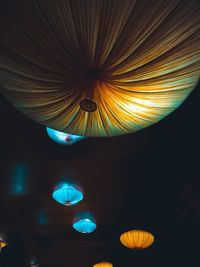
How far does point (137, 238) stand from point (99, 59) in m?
5.36

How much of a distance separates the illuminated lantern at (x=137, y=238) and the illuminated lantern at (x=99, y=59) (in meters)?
4.62

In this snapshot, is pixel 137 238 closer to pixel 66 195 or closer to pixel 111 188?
pixel 111 188

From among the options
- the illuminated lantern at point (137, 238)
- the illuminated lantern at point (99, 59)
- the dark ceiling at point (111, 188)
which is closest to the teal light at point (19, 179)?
the dark ceiling at point (111, 188)

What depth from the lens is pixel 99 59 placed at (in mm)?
1598

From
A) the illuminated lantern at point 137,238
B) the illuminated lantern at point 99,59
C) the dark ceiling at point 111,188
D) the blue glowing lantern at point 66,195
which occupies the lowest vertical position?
the illuminated lantern at point 99,59

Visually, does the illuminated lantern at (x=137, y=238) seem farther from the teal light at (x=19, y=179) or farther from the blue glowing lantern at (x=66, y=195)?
the teal light at (x=19, y=179)

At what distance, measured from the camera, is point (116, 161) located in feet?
16.8

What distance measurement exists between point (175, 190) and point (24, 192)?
324 cm

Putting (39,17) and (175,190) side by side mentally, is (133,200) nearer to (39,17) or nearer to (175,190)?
(175,190)

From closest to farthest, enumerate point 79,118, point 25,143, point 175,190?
point 79,118 → point 25,143 → point 175,190

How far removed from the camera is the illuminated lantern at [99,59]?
1.41 meters

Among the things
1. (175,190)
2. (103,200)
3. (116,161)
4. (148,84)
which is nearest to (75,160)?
(116,161)

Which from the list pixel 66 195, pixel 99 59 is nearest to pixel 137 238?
pixel 66 195

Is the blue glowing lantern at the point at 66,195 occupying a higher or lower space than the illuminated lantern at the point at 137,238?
higher
